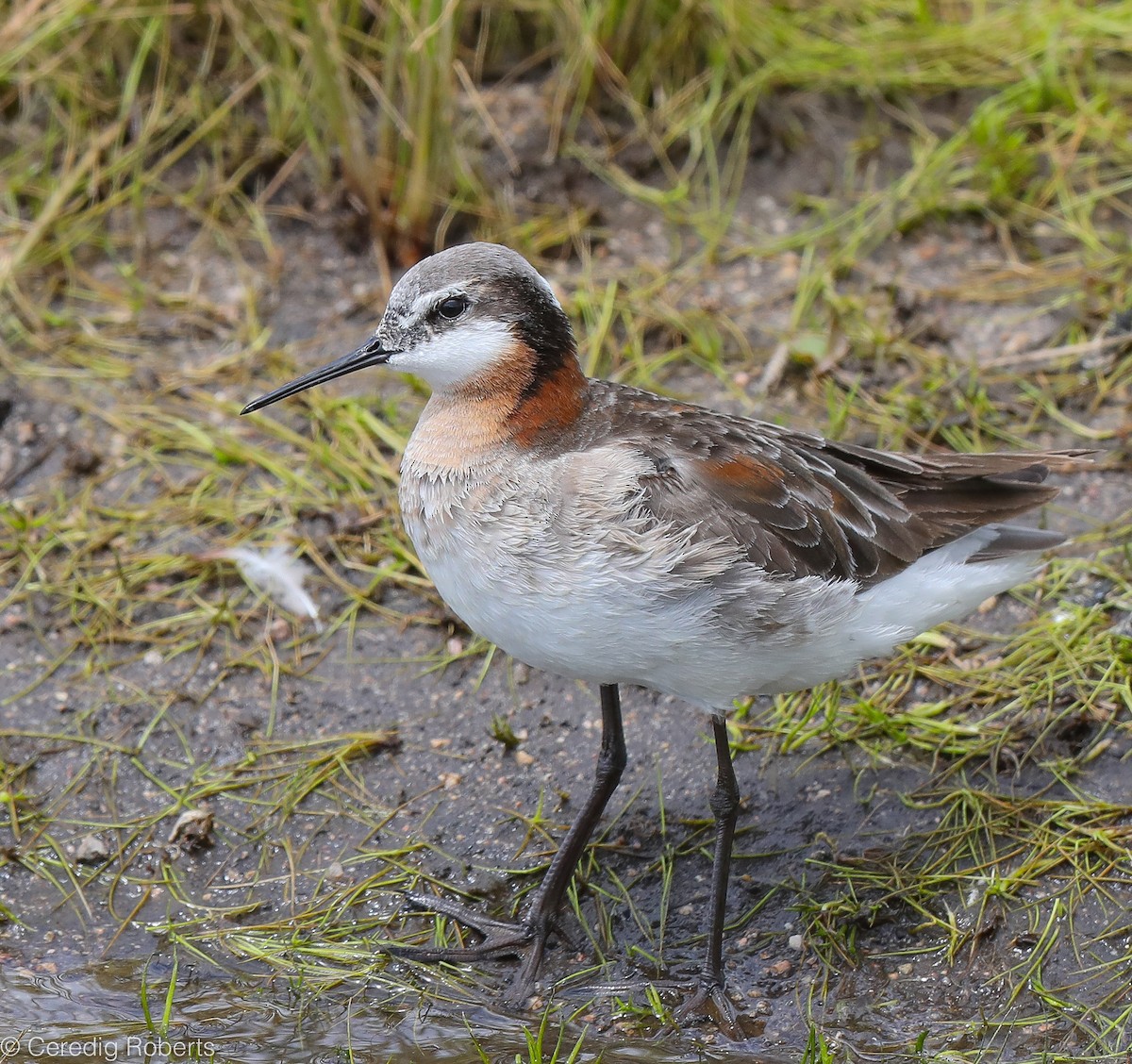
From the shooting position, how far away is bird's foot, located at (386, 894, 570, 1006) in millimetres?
4875

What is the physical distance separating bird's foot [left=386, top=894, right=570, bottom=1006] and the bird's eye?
6.48 feet

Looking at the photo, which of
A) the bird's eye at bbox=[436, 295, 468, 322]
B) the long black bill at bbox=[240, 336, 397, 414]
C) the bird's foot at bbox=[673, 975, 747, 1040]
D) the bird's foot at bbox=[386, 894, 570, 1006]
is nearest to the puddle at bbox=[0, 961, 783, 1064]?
the bird's foot at bbox=[673, 975, 747, 1040]

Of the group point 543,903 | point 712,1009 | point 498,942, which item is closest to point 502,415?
point 543,903

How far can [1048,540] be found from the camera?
514cm

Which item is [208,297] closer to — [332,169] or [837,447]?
[332,169]

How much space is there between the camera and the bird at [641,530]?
14.7 ft

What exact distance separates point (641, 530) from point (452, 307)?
0.99 m

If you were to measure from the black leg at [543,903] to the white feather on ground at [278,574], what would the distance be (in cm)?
154

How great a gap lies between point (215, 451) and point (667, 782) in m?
2.63

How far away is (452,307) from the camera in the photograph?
4797mm

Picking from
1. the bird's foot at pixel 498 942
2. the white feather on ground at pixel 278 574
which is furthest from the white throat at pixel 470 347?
the bird's foot at pixel 498 942

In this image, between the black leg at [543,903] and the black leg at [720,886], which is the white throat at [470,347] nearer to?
the black leg at [543,903]

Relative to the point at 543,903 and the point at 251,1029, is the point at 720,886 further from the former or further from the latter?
the point at 251,1029

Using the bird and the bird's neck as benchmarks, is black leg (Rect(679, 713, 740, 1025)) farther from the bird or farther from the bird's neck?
the bird's neck
